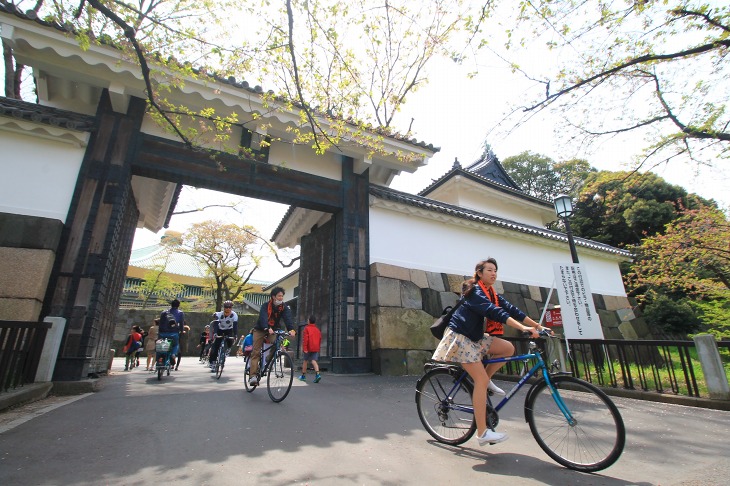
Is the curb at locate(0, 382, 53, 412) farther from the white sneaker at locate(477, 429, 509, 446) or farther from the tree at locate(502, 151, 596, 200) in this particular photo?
the tree at locate(502, 151, 596, 200)

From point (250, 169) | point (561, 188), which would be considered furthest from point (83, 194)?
point (561, 188)

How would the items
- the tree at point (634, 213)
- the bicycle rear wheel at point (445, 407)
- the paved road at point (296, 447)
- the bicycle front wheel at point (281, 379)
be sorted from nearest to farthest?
the paved road at point (296, 447) < the bicycle rear wheel at point (445, 407) < the bicycle front wheel at point (281, 379) < the tree at point (634, 213)

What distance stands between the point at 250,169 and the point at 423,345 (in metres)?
5.79

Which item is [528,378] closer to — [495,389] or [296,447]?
[495,389]

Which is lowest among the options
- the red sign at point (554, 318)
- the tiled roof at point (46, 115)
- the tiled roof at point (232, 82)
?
the red sign at point (554, 318)

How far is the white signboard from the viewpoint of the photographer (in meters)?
7.55

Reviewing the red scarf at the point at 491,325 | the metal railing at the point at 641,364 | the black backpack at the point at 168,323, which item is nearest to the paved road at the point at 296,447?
the metal railing at the point at 641,364

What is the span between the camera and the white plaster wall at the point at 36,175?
5.84 meters

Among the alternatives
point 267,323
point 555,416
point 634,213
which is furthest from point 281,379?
point 634,213

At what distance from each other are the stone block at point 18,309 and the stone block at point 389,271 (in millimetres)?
6171

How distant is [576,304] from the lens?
25.5 feet

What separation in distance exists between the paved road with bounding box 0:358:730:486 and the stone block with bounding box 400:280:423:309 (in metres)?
3.80

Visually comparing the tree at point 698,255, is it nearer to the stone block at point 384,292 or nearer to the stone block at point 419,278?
the stone block at point 419,278

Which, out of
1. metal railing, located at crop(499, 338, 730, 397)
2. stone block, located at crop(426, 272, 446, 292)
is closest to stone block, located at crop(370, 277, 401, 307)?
stone block, located at crop(426, 272, 446, 292)
